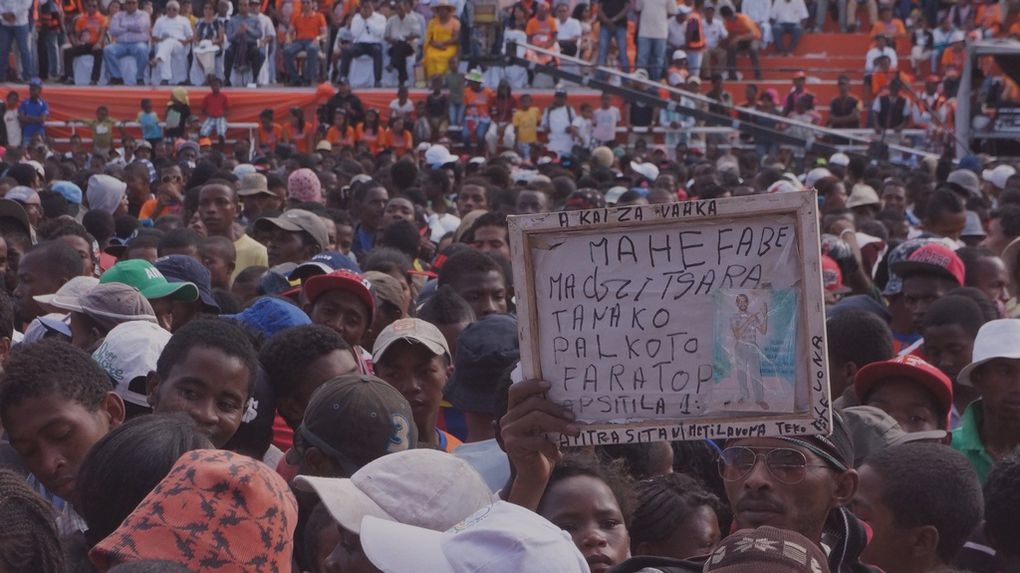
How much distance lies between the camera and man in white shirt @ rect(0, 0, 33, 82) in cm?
2689

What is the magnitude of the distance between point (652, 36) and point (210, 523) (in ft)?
86.1

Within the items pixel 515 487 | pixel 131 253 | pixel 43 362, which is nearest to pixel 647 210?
pixel 515 487

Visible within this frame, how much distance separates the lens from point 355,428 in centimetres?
407

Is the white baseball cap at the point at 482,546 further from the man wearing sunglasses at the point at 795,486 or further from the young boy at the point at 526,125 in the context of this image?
the young boy at the point at 526,125

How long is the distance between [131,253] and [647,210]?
4997 mm

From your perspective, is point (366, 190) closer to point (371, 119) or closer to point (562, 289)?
point (562, 289)

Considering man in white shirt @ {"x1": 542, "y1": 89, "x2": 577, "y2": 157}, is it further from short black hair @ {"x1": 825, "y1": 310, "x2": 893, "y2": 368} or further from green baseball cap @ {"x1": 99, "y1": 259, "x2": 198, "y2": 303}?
short black hair @ {"x1": 825, "y1": 310, "x2": 893, "y2": 368}

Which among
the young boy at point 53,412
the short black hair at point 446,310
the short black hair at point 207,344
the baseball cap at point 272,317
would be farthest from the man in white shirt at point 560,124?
the young boy at point 53,412

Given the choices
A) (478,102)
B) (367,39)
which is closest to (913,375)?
(478,102)

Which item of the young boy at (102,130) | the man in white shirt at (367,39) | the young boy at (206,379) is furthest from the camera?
the man in white shirt at (367,39)

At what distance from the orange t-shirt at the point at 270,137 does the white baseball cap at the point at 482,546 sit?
22834 millimetres

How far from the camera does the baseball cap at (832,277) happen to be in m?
7.80

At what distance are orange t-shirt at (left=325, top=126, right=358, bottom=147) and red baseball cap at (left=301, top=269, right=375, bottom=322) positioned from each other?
746 inches

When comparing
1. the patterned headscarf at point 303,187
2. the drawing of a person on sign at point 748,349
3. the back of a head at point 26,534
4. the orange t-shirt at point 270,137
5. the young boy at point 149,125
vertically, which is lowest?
the orange t-shirt at point 270,137
